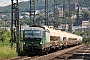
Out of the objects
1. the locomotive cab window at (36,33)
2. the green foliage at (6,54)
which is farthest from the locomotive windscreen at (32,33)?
the green foliage at (6,54)

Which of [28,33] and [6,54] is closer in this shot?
[6,54]

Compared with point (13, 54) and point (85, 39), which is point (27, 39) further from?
point (85, 39)

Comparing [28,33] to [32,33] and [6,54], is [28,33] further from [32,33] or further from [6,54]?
[6,54]

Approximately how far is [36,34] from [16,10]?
420 centimetres

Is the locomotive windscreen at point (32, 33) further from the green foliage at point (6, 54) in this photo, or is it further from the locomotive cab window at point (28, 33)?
the green foliage at point (6, 54)

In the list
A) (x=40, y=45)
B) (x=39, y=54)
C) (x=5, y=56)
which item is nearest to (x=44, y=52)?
(x=39, y=54)

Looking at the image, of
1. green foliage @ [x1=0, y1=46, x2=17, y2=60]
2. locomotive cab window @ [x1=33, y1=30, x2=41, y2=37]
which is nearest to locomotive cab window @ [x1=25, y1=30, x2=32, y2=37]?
locomotive cab window @ [x1=33, y1=30, x2=41, y2=37]

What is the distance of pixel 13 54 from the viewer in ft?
123

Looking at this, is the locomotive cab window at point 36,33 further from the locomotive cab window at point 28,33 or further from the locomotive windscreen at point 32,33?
the locomotive cab window at point 28,33

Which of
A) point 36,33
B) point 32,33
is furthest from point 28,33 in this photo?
point 36,33

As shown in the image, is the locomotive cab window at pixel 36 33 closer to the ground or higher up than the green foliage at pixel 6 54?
higher up

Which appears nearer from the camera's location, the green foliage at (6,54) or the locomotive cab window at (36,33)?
the green foliage at (6,54)

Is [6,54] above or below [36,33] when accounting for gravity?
below

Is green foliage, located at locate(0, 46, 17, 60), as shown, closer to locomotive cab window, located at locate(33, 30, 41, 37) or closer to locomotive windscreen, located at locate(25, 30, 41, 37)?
locomotive windscreen, located at locate(25, 30, 41, 37)
